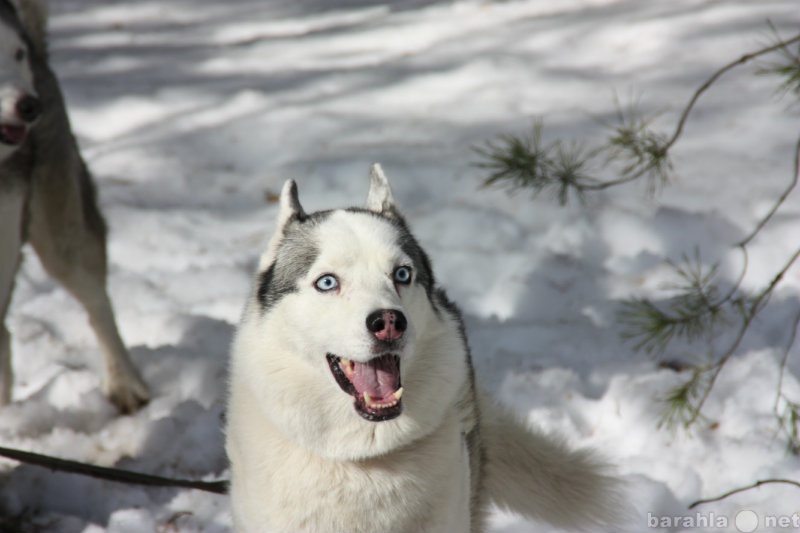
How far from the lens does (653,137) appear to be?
8.36 ft

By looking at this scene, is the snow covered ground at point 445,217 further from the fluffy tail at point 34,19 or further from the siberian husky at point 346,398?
the fluffy tail at point 34,19

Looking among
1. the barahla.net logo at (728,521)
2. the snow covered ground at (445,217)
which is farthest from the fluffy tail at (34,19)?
the barahla.net logo at (728,521)

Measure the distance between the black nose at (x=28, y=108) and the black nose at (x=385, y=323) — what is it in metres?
1.66

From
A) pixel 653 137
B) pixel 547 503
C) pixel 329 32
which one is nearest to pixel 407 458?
pixel 547 503

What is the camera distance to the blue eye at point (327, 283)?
6.49ft

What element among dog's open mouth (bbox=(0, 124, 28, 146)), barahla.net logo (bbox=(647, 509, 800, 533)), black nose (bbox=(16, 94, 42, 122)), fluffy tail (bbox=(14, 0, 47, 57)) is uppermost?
fluffy tail (bbox=(14, 0, 47, 57))

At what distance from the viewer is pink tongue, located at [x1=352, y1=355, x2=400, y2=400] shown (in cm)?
191

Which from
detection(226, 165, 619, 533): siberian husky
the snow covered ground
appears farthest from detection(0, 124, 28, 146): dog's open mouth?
detection(226, 165, 619, 533): siberian husky

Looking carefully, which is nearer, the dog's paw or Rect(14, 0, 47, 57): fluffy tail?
Rect(14, 0, 47, 57): fluffy tail

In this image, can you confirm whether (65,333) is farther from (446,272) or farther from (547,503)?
(547,503)

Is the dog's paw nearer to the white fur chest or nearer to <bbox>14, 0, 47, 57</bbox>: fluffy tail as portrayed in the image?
<bbox>14, 0, 47, 57</bbox>: fluffy tail

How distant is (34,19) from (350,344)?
2.25 m

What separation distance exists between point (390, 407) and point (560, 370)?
1.62m

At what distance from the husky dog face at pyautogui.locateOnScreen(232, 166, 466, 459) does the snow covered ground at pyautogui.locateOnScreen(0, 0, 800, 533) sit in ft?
3.34
